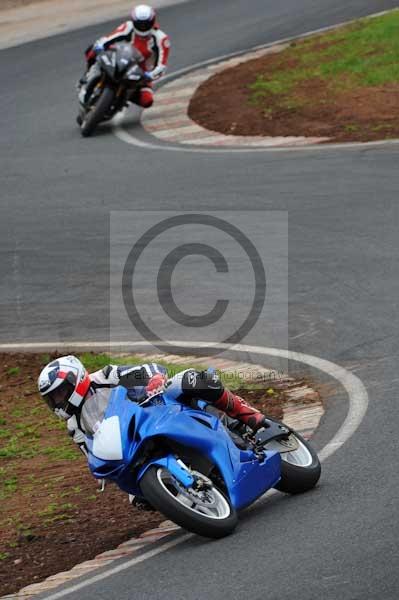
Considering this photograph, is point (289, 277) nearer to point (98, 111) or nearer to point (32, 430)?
point (32, 430)

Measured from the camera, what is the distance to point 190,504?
24.1ft

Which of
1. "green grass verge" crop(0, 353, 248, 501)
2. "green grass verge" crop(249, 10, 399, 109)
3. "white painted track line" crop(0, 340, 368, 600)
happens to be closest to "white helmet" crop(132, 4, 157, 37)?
"green grass verge" crop(249, 10, 399, 109)

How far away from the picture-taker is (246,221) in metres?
15.2

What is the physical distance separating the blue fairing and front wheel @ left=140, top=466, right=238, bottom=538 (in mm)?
71

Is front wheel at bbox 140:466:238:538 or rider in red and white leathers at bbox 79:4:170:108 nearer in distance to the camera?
front wheel at bbox 140:466:238:538

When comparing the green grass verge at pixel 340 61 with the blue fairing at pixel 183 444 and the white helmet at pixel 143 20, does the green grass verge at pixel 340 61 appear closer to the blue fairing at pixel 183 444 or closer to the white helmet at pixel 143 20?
the white helmet at pixel 143 20

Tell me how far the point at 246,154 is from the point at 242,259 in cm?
423

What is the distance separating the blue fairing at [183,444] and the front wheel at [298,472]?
0.21m

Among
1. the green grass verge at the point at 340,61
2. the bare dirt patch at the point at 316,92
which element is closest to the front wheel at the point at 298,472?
the bare dirt patch at the point at 316,92

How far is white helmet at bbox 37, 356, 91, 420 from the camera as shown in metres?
7.73

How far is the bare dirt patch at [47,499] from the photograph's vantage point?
8.20 m

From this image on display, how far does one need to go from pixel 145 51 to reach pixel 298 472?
45.9 feet

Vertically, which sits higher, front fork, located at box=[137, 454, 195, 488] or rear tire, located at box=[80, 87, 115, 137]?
front fork, located at box=[137, 454, 195, 488]

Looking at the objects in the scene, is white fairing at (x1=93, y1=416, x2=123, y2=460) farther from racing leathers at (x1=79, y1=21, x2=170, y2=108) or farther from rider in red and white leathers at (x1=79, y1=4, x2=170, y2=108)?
racing leathers at (x1=79, y1=21, x2=170, y2=108)
